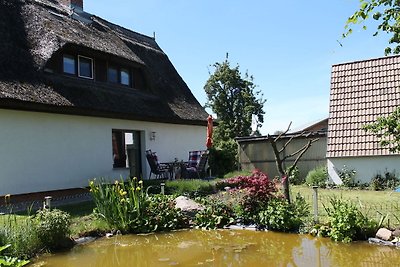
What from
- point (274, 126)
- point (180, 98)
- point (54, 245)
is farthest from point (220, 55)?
point (54, 245)

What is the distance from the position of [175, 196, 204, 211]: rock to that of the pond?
1361 millimetres

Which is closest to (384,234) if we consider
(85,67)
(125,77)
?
(85,67)

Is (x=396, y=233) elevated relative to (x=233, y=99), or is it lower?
lower

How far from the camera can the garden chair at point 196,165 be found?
636 inches

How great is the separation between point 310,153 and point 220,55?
19.9 metres

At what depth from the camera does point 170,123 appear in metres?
17.5

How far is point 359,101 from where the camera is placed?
15891mm

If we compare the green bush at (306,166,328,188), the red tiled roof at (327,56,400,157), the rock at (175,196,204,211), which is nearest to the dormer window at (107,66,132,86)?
the rock at (175,196,204,211)

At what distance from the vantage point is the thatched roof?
1161cm

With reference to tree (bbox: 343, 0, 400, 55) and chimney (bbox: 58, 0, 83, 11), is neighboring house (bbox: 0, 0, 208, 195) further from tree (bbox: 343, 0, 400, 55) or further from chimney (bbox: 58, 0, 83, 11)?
tree (bbox: 343, 0, 400, 55)

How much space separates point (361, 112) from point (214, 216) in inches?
362

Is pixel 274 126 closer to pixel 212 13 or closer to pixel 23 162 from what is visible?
pixel 212 13

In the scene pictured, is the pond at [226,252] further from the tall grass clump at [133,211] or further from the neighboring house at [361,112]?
the neighboring house at [361,112]

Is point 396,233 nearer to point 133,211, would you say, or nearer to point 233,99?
point 133,211
